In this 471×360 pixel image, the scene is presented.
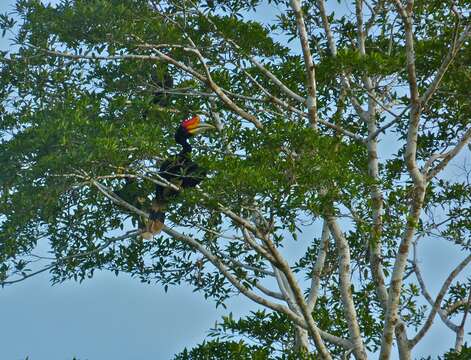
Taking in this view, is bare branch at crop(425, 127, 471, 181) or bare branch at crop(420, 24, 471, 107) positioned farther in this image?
bare branch at crop(425, 127, 471, 181)

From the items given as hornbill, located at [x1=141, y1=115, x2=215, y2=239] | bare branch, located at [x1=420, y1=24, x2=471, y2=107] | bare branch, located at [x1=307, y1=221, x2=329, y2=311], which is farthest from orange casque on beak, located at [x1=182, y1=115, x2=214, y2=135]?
bare branch, located at [x1=420, y1=24, x2=471, y2=107]

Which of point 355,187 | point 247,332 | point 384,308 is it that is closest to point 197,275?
point 247,332

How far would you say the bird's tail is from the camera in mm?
11543

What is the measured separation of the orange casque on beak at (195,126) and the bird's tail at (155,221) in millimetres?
1331

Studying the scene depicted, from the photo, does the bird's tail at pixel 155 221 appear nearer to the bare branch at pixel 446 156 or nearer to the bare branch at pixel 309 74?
the bare branch at pixel 309 74

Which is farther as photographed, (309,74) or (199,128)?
(309,74)

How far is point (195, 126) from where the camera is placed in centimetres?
1259

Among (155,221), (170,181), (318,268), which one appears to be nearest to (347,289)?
(318,268)

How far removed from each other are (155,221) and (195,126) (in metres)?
1.52

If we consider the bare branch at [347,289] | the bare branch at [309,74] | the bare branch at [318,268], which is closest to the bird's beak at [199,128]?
the bare branch at [309,74]

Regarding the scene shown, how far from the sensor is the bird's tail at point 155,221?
1154 cm

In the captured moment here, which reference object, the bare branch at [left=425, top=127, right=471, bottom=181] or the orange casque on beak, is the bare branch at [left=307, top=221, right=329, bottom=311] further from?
the orange casque on beak

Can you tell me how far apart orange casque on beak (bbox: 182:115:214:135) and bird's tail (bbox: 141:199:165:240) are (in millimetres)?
1331

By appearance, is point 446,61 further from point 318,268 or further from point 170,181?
point 318,268
